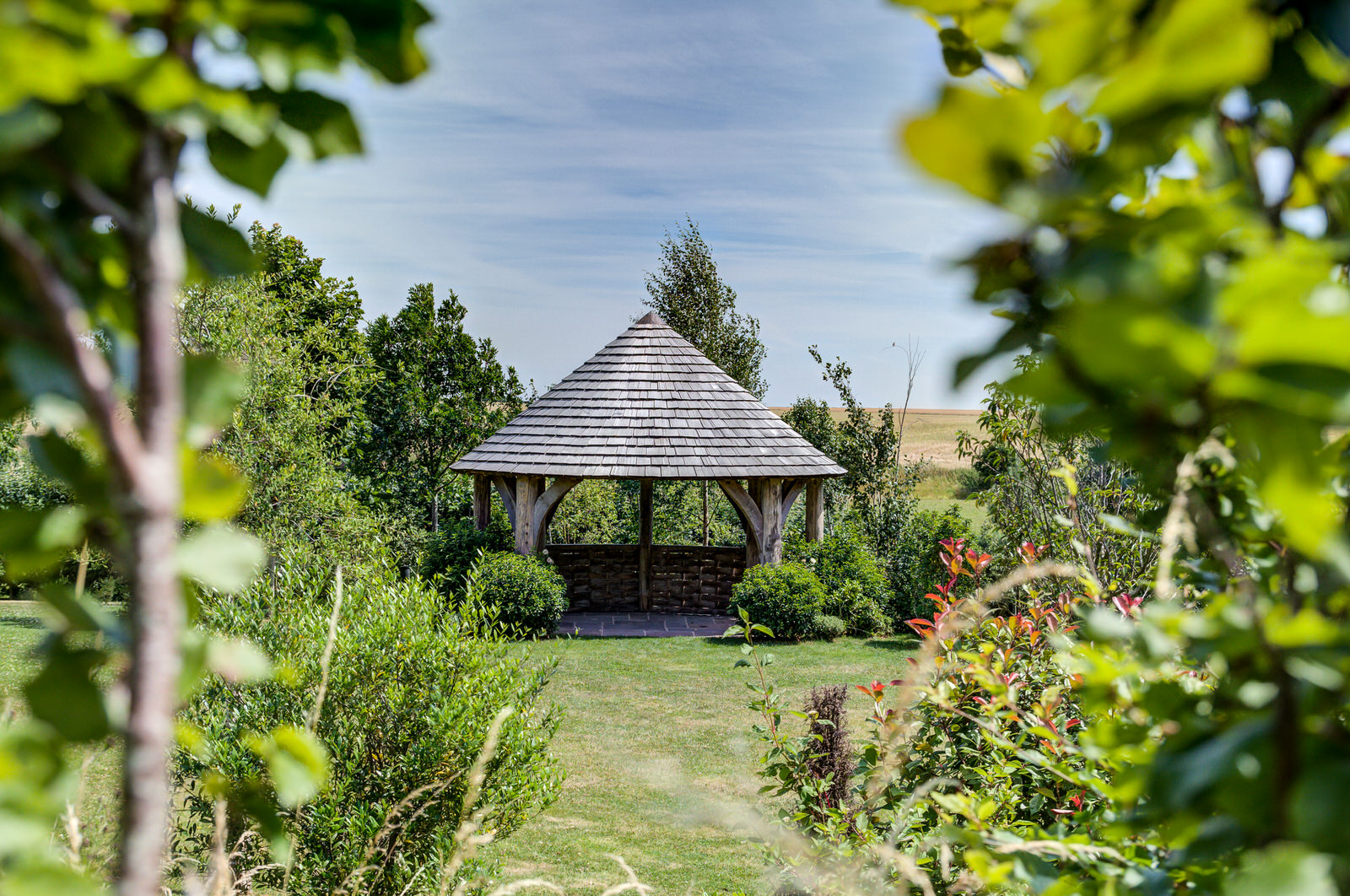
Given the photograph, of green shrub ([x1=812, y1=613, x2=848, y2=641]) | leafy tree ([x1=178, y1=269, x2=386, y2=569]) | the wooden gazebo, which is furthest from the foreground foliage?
green shrub ([x1=812, y1=613, x2=848, y2=641])

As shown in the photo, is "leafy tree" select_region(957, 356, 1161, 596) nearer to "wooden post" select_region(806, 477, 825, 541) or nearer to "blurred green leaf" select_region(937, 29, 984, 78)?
"wooden post" select_region(806, 477, 825, 541)

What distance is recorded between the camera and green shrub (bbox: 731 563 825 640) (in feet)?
38.9

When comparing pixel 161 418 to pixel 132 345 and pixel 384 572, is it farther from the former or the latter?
pixel 384 572

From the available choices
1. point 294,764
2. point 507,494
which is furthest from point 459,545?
point 294,764

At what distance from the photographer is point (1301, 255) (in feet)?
1.55

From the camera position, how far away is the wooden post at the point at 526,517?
500 inches

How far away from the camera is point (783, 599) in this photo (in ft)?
38.9

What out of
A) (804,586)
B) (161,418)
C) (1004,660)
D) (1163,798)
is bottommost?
(804,586)

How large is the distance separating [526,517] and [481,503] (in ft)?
4.25

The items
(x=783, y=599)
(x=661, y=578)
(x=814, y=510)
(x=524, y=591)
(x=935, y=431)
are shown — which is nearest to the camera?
(x=524, y=591)

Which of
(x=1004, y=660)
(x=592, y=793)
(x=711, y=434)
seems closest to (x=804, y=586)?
(x=711, y=434)

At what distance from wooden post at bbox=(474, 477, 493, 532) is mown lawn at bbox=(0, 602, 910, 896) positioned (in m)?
2.98

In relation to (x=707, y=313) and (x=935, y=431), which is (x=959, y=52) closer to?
(x=707, y=313)

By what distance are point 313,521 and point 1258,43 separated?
35.3ft
